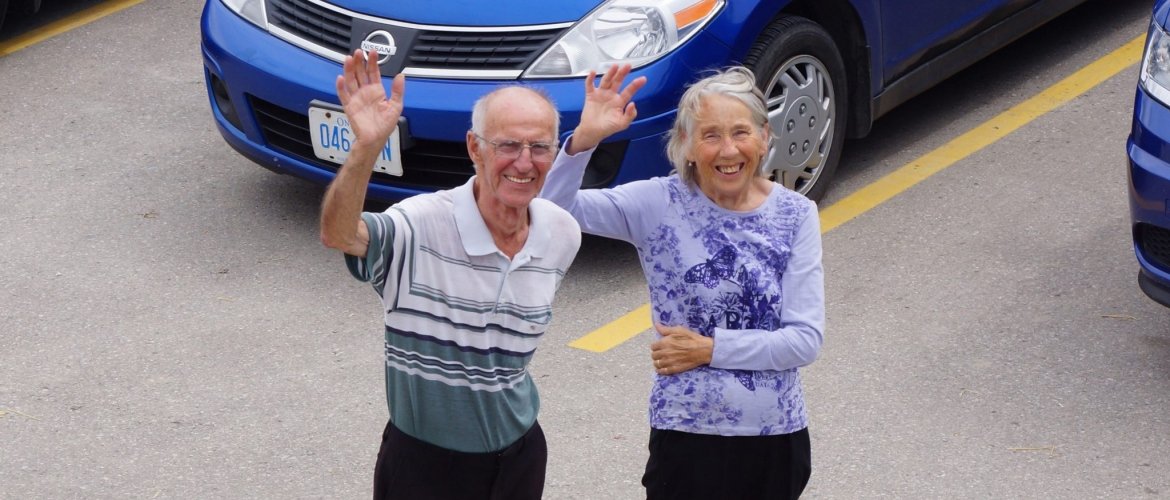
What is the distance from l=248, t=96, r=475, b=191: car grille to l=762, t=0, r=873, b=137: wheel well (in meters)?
1.38

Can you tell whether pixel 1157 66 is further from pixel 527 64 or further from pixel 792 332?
pixel 792 332

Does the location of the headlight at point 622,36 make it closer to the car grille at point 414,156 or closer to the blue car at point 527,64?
the blue car at point 527,64

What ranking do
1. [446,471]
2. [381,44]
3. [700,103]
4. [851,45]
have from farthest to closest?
1. [851,45]
2. [381,44]
3. [700,103]
4. [446,471]

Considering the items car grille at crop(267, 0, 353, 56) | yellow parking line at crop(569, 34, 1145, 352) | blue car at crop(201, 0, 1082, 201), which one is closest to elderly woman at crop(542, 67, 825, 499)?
yellow parking line at crop(569, 34, 1145, 352)

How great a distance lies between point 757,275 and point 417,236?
2.37ft

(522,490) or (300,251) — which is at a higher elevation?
(522,490)

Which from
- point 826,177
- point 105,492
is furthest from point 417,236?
point 826,177

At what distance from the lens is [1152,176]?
5.00 meters

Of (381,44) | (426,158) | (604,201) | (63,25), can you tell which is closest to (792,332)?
(604,201)

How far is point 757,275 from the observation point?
3436 mm

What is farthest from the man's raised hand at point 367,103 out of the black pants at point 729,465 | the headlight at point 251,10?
the headlight at point 251,10

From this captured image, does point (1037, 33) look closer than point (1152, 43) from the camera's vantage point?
No

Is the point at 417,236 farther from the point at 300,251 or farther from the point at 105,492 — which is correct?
the point at 300,251

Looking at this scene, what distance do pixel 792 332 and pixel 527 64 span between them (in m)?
2.38
